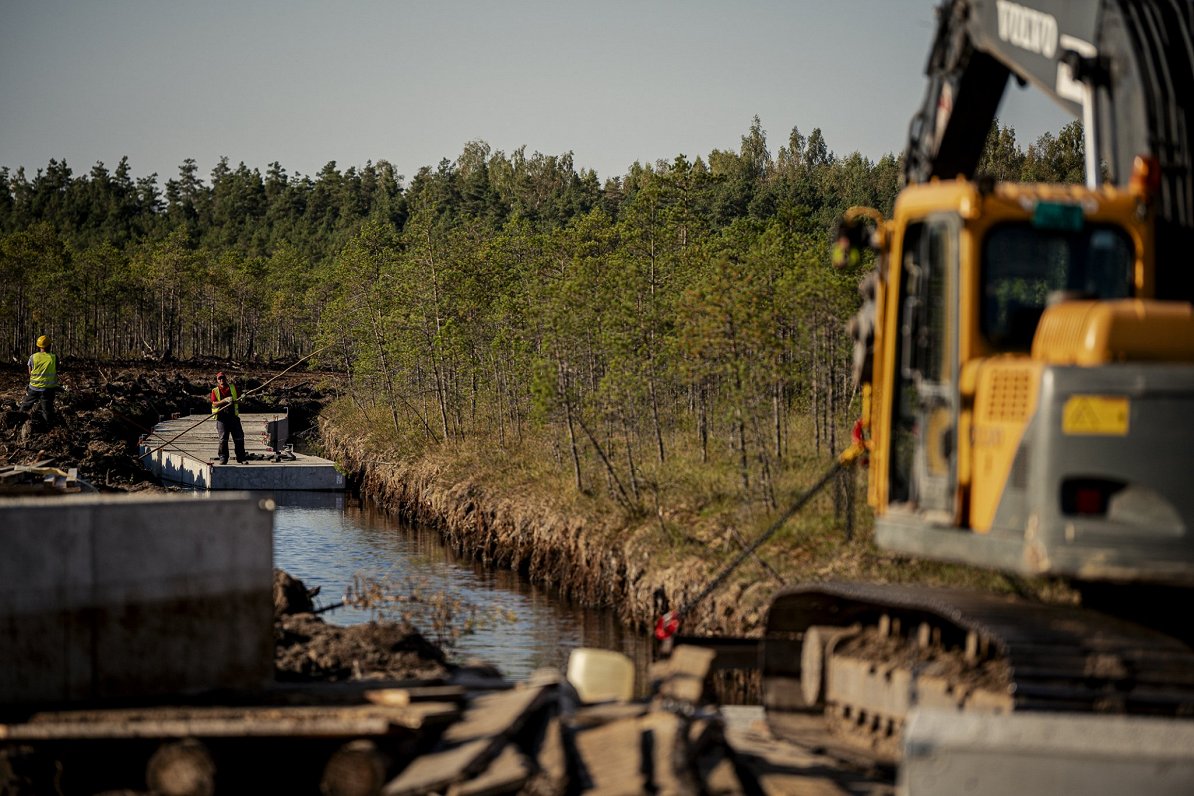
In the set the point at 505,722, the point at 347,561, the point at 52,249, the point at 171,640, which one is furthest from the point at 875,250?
the point at 52,249

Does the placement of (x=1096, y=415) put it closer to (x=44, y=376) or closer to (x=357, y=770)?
(x=357, y=770)

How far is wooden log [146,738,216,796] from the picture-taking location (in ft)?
29.1

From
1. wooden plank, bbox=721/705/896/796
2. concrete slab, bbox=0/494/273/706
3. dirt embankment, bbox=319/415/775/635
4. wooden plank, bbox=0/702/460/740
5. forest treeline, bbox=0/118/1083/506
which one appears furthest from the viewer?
forest treeline, bbox=0/118/1083/506

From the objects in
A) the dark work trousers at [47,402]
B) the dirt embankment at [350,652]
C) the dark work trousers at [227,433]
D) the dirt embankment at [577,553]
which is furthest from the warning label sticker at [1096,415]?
the dark work trousers at [227,433]

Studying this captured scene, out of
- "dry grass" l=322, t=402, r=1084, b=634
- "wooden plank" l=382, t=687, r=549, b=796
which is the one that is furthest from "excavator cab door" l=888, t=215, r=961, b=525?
"dry grass" l=322, t=402, r=1084, b=634

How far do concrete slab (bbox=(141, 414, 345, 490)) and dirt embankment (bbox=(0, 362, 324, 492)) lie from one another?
3.31 feet

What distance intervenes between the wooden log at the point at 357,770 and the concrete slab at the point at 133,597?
211cm

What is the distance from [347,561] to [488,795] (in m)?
20.5

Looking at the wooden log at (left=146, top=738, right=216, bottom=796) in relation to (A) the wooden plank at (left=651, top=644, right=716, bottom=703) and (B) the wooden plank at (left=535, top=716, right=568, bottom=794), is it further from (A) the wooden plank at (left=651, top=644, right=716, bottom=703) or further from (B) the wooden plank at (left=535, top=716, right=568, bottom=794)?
(A) the wooden plank at (left=651, top=644, right=716, bottom=703)

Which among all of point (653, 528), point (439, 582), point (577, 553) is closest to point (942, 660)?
point (653, 528)

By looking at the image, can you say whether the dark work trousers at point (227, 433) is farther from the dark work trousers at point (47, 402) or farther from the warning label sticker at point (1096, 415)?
the warning label sticker at point (1096, 415)

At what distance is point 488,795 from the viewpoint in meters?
7.98

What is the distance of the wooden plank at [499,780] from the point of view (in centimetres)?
796

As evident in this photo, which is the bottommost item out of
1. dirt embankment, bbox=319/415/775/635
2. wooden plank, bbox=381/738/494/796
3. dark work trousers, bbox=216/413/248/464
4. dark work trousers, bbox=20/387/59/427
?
dirt embankment, bbox=319/415/775/635
